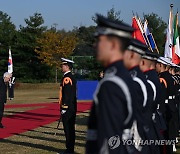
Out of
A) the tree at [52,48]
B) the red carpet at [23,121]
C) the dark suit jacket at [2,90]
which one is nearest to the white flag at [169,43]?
the red carpet at [23,121]

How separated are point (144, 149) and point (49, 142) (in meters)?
6.83

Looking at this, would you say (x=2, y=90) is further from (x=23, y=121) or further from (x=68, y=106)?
(x=68, y=106)

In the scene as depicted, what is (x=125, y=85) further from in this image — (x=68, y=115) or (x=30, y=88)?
(x=30, y=88)

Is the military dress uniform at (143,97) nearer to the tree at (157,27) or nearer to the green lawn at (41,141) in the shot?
the green lawn at (41,141)

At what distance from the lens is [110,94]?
3.23 m

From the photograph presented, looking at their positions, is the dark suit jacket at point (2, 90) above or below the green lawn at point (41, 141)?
above

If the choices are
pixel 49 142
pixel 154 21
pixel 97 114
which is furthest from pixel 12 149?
pixel 154 21

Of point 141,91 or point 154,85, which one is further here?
point 154,85

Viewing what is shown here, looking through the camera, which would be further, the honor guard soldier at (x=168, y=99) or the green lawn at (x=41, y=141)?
the green lawn at (x=41, y=141)

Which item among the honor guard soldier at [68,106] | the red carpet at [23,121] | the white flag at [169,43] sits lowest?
the red carpet at [23,121]

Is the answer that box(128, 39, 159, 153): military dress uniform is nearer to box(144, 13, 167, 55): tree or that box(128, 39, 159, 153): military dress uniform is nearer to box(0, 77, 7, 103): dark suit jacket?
box(0, 77, 7, 103): dark suit jacket

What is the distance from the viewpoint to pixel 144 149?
5.09m

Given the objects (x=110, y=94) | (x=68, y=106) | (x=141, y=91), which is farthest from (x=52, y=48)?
(x=110, y=94)

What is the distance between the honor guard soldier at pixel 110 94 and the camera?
3.22 meters
